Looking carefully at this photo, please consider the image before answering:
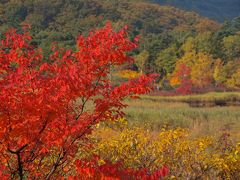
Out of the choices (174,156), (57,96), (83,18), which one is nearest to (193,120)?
(174,156)

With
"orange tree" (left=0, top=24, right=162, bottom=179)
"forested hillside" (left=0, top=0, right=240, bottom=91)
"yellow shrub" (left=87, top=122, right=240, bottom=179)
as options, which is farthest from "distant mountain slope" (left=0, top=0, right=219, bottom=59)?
"orange tree" (left=0, top=24, right=162, bottom=179)

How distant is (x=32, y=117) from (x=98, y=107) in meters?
1.21

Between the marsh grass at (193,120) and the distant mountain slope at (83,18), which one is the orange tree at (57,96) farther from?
the distant mountain slope at (83,18)

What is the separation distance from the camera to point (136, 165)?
10.4 meters

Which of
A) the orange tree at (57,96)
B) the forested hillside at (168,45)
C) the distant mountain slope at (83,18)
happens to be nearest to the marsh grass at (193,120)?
the orange tree at (57,96)

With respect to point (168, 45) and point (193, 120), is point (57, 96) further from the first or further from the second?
point (168, 45)

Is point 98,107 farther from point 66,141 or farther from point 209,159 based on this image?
point 209,159

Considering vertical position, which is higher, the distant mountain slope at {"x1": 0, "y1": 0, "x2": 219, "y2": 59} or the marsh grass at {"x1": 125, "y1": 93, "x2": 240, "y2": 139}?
the marsh grass at {"x1": 125, "y1": 93, "x2": 240, "y2": 139}

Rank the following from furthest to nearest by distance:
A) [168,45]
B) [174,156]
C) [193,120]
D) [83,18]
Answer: [83,18] → [168,45] → [193,120] → [174,156]

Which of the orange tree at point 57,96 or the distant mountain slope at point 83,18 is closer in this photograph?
the orange tree at point 57,96

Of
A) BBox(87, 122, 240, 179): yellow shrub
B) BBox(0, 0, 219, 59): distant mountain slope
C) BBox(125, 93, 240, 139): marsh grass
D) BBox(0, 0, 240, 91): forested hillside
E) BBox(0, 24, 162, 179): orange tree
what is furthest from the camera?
BBox(0, 0, 219, 59): distant mountain slope

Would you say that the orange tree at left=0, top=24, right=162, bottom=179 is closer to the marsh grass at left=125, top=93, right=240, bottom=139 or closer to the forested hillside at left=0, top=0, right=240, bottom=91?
the marsh grass at left=125, top=93, right=240, bottom=139

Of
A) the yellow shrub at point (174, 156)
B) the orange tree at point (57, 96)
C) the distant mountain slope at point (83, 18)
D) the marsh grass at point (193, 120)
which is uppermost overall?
the orange tree at point (57, 96)

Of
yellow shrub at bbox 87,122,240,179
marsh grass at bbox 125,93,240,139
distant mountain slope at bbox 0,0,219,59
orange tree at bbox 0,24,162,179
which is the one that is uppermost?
orange tree at bbox 0,24,162,179
